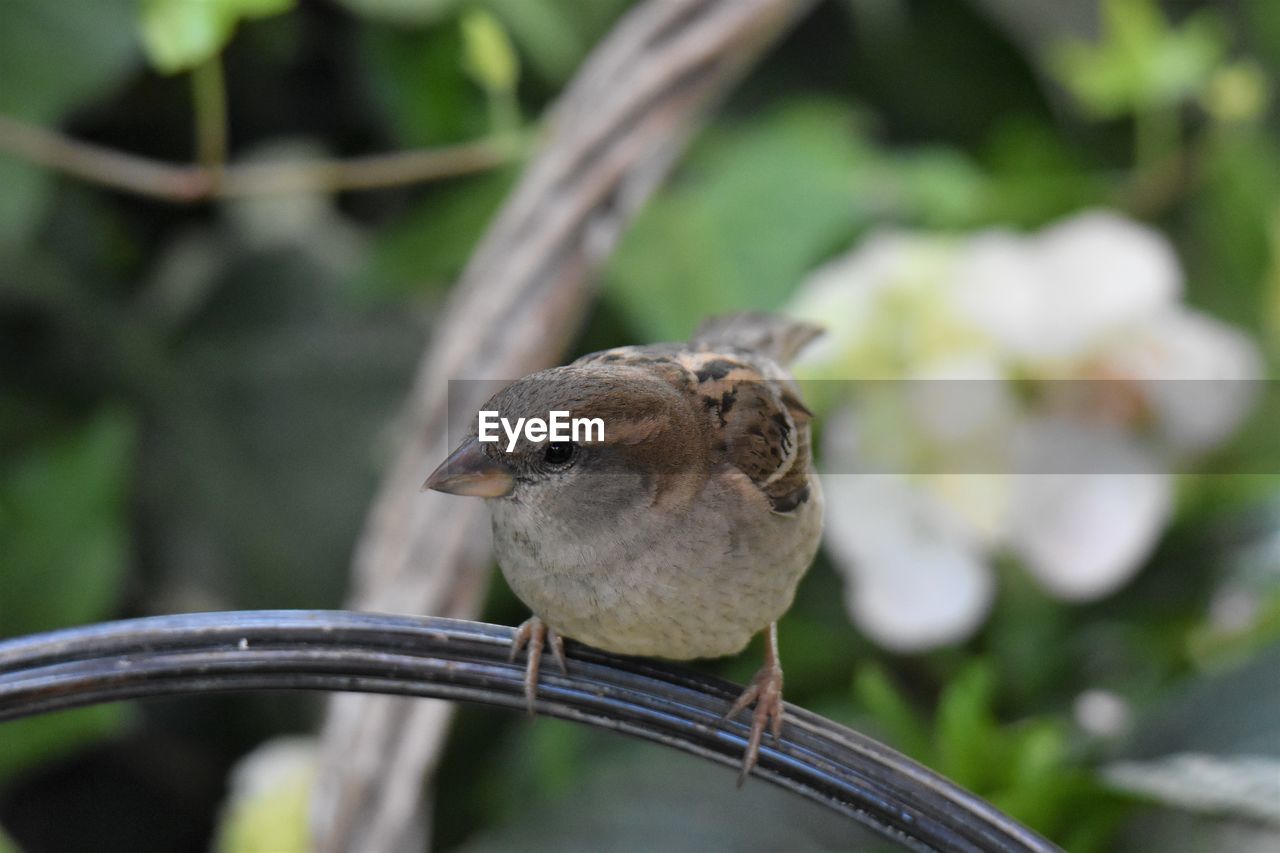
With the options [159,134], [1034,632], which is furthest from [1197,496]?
[159,134]

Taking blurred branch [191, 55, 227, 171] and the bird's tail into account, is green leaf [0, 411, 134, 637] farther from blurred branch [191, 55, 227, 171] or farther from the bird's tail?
the bird's tail

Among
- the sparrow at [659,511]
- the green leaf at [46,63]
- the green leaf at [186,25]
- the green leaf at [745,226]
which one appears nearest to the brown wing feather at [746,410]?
the sparrow at [659,511]

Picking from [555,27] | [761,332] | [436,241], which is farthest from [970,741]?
[555,27]

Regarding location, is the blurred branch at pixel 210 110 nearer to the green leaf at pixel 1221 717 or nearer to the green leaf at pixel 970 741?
the green leaf at pixel 970 741

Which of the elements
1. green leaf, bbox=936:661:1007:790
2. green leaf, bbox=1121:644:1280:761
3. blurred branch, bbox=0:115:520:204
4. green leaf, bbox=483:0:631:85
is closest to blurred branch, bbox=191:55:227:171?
blurred branch, bbox=0:115:520:204

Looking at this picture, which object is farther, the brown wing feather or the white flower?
A: the white flower

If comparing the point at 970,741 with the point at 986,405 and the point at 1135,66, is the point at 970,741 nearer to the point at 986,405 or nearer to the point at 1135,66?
the point at 986,405

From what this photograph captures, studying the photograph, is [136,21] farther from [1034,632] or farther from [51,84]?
[1034,632]
